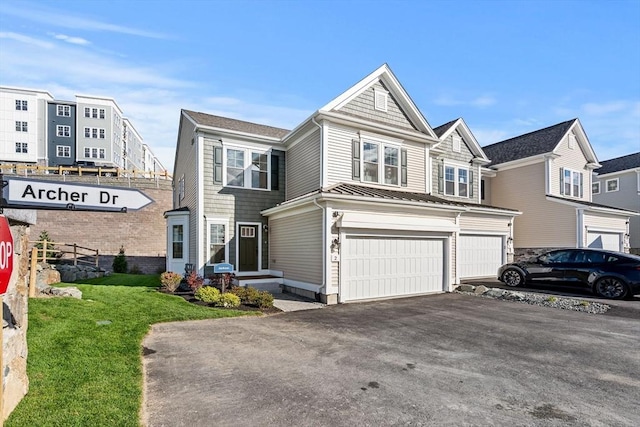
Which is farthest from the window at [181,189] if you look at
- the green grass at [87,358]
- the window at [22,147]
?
the window at [22,147]

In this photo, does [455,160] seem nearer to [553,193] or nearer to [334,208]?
[553,193]

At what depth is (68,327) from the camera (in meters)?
6.50

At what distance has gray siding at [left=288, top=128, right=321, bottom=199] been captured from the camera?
44.8ft

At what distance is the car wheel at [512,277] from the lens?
14.2 meters

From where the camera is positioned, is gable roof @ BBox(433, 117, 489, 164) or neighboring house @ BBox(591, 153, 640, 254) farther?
neighboring house @ BBox(591, 153, 640, 254)

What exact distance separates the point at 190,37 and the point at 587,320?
1309 cm

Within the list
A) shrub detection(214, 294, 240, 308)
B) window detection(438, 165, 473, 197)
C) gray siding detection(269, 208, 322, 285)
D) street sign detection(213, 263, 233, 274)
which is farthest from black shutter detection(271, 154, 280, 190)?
window detection(438, 165, 473, 197)

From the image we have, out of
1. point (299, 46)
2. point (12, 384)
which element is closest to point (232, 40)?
point (299, 46)

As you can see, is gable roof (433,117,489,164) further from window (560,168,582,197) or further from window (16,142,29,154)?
window (16,142,29,154)

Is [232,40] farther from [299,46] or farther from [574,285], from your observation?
[574,285]

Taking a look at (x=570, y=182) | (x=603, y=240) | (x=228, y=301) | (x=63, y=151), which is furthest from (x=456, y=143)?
(x=63, y=151)

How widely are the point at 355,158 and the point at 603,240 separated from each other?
17.0 meters

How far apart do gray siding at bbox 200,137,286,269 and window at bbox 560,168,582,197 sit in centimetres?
1746

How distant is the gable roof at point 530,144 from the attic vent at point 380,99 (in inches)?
444
